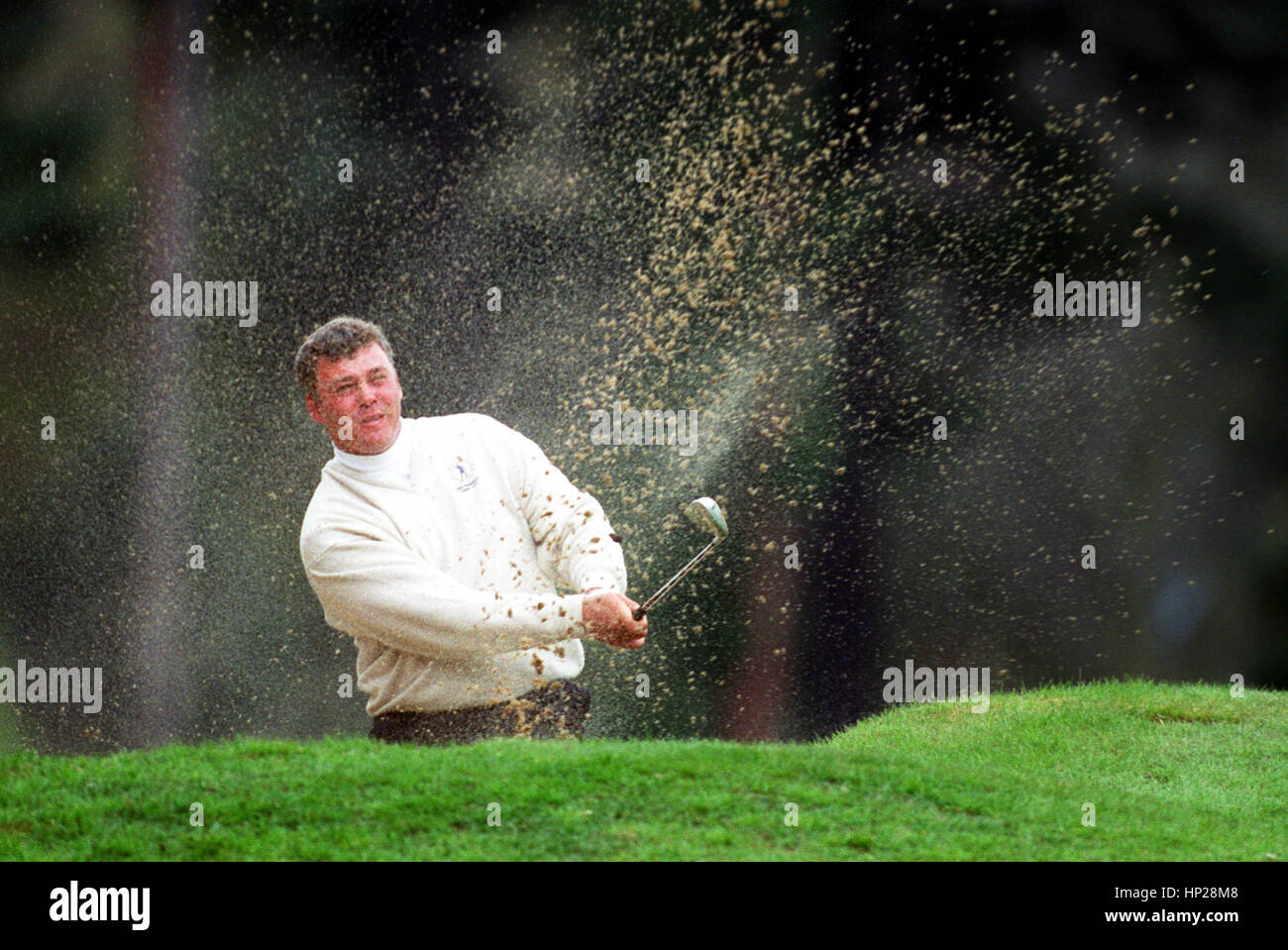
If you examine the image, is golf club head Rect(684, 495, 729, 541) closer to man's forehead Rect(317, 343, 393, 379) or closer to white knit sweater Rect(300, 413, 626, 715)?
white knit sweater Rect(300, 413, 626, 715)

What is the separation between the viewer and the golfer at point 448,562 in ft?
16.8

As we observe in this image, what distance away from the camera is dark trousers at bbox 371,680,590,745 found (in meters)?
5.44

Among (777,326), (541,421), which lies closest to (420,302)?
(541,421)

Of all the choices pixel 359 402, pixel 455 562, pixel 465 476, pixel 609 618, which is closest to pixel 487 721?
pixel 455 562

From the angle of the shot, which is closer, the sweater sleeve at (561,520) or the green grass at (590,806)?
the green grass at (590,806)

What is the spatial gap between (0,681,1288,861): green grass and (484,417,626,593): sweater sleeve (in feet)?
2.19

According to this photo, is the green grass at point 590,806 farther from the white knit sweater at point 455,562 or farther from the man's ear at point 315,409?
Answer: the man's ear at point 315,409

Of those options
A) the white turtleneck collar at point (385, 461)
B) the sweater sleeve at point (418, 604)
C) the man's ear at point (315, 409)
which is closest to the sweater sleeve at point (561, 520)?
the sweater sleeve at point (418, 604)

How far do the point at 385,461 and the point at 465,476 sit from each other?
31 cm

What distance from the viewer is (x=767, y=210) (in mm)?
7492

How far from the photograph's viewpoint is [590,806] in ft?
15.0

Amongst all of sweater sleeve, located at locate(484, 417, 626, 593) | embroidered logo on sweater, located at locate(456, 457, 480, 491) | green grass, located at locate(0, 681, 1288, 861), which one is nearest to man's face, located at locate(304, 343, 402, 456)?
embroidered logo on sweater, located at locate(456, 457, 480, 491)

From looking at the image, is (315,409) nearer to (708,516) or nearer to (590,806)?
(708,516)

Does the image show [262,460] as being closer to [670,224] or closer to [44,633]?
[44,633]
